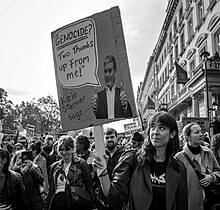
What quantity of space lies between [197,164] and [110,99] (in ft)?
7.79

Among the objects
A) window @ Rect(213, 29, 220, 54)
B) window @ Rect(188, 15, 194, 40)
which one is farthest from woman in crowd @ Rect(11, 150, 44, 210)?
window @ Rect(188, 15, 194, 40)

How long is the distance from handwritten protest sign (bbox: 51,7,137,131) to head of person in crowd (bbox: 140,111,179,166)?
0.63 ft

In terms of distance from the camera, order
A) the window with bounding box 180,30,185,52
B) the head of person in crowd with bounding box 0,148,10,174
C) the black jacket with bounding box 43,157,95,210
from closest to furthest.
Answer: the head of person in crowd with bounding box 0,148,10,174, the black jacket with bounding box 43,157,95,210, the window with bounding box 180,30,185,52

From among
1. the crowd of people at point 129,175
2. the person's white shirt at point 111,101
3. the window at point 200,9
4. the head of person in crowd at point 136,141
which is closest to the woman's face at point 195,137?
the crowd of people at point 129,175

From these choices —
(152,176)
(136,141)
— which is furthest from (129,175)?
(136,141)

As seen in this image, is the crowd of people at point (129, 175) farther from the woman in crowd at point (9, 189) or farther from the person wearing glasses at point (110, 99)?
the person wearing glasses at point (110, 99)

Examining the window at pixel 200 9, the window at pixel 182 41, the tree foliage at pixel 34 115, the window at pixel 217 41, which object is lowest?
the tree foliage at pixel 34 115

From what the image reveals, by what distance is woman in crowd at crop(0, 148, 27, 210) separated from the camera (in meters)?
3.75

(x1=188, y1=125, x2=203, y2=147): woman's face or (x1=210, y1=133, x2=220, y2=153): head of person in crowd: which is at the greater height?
(x1=188, y1=125, x2=203, y2=147): woman's face

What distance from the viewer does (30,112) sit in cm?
6850

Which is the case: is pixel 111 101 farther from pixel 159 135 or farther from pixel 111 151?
pixel 111 151

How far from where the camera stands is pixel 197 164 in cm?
451

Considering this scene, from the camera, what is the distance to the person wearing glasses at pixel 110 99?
2.59 meters

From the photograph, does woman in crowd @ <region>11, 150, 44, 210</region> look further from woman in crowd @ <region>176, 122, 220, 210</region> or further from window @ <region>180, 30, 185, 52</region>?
window @ <region>180, 30, 185, 52</region>
